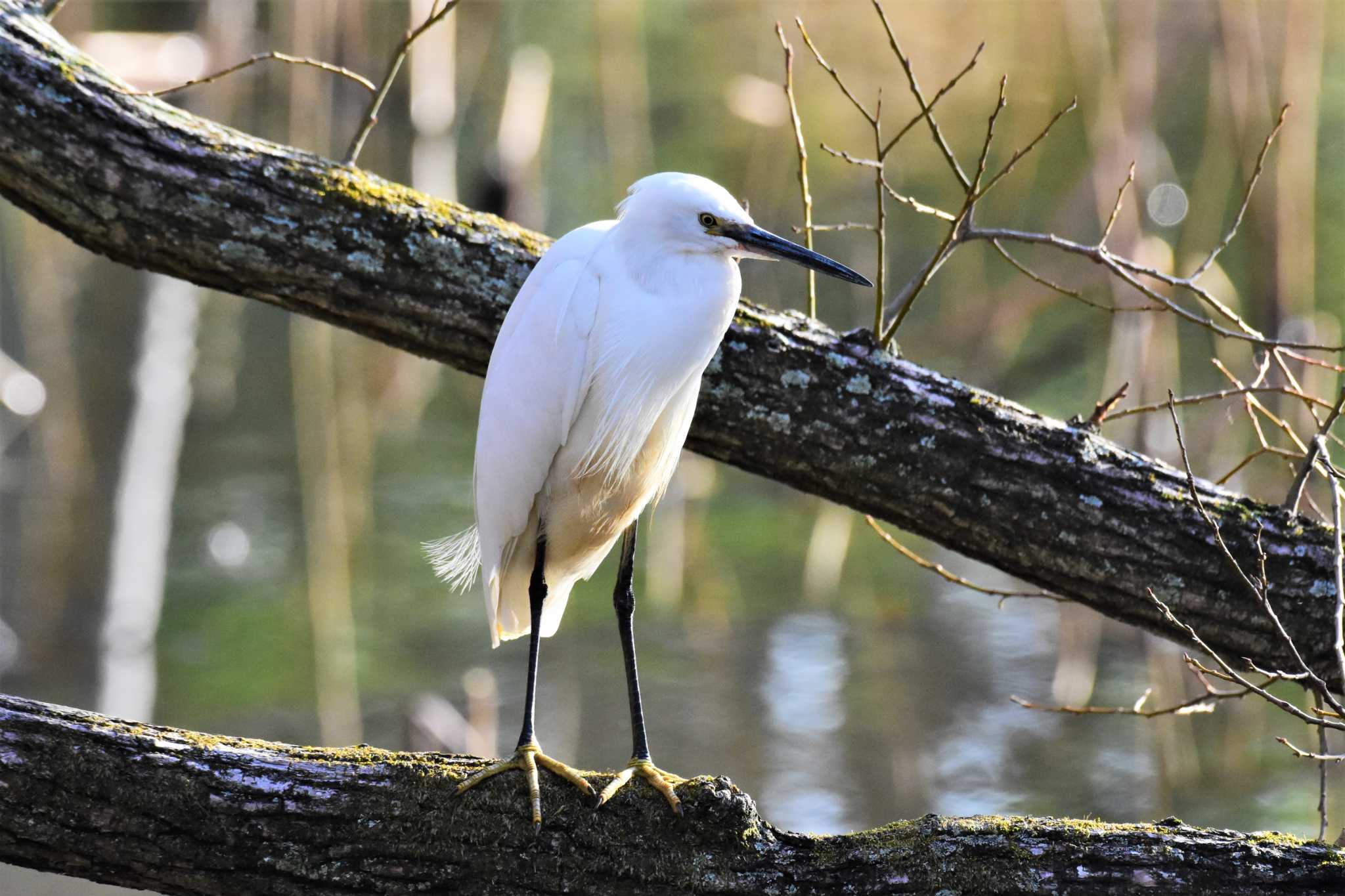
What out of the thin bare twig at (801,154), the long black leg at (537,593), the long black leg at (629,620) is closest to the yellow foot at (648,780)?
the long black leg at (629,620)

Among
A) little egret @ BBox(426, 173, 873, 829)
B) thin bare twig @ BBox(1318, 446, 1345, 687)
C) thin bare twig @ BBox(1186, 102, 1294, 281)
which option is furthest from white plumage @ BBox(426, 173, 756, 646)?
thin bare twig @ BBox(1318, 446, 1345, 687)

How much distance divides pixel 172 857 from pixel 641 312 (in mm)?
1008

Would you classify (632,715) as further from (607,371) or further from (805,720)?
(805,720)

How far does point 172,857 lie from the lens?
168cm

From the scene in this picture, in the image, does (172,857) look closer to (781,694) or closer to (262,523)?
(781,694)

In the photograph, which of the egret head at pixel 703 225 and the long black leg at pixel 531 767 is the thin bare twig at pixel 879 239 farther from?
the long black leg at pixel 531 767

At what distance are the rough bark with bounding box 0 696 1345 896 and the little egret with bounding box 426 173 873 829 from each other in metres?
0.10

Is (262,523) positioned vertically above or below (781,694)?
above

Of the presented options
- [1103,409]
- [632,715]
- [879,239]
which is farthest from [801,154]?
[632,715]

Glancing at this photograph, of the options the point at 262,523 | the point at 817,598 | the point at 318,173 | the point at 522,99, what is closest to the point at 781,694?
the point at 817,598

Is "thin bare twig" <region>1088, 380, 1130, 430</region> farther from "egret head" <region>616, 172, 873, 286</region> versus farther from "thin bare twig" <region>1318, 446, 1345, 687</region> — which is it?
"egret head" <region>616, 172, 873, 286</region>

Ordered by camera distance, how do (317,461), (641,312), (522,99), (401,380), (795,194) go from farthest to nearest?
(795,194) < (401,380) < (522,99) < (317,461) < (641,312)

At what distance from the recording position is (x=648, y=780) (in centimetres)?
189

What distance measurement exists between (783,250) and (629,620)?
2.45 feet
